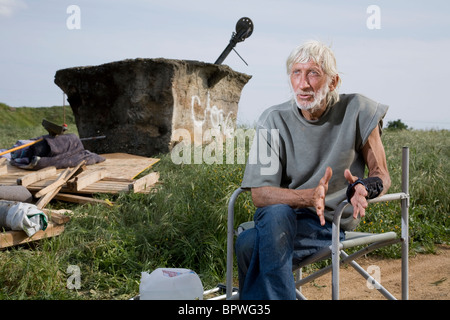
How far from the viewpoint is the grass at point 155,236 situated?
4.03 m

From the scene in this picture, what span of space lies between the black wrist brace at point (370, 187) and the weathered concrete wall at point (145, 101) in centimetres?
679

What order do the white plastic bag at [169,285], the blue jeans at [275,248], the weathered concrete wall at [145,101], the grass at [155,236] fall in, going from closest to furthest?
the blue jeans at [275,248], the white plastic bag at [169,285], the grass at [155,236], the weathered concrete wall at [145,101]

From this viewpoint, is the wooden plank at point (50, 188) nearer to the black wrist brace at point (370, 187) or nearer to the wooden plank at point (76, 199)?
the wooden plank at point (76, 199)

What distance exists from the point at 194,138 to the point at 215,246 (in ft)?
16.9

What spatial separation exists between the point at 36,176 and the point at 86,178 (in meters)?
0.76

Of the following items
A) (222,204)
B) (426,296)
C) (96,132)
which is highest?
(96,132)

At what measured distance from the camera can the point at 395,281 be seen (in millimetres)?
4480

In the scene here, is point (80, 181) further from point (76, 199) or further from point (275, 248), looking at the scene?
point (275, 248)

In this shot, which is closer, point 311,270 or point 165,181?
point 311,270

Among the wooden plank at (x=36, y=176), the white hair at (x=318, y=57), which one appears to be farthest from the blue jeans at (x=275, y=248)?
the wooden plank at (x=36, y=176)

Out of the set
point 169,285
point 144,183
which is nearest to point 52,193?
point 144,183
